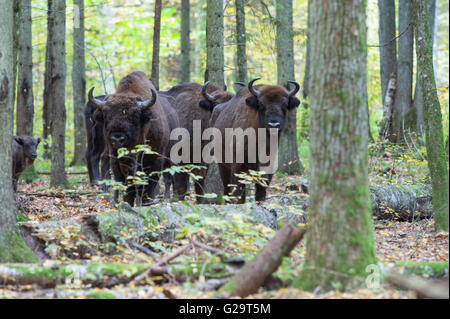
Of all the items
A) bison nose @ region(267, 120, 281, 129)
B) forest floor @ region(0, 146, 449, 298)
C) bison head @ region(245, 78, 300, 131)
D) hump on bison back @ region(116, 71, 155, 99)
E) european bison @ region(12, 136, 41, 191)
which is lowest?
forest floor @ region(0, 146, 449, 298)

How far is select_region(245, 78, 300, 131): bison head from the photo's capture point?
34.8ft

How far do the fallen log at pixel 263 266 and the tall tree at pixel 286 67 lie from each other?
10011 millimetres

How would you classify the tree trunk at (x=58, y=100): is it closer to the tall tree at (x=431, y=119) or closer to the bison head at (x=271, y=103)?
the bison head at (x=271, y=103)

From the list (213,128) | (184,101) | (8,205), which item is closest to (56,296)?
(8,205)

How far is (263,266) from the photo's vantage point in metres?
5.45

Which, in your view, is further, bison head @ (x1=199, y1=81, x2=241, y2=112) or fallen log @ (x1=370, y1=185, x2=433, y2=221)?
bison head @ (x1=199, y1=81, x2=241, y2=112)

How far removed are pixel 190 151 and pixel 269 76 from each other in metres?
24.5

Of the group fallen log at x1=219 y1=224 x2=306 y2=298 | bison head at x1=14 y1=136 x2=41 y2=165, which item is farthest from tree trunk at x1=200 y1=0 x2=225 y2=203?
fallen log at x1=219 y1=224 x2=306 y2=298

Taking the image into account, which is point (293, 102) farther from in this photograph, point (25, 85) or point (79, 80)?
point (79, 80)

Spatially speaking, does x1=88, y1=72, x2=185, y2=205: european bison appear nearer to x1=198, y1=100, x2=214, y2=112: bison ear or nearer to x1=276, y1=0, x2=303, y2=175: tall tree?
x1=198, y1=100, x2=214, y2=112: bison ear

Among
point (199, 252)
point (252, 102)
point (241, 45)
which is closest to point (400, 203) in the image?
point (252, 102)

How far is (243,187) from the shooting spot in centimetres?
1113
